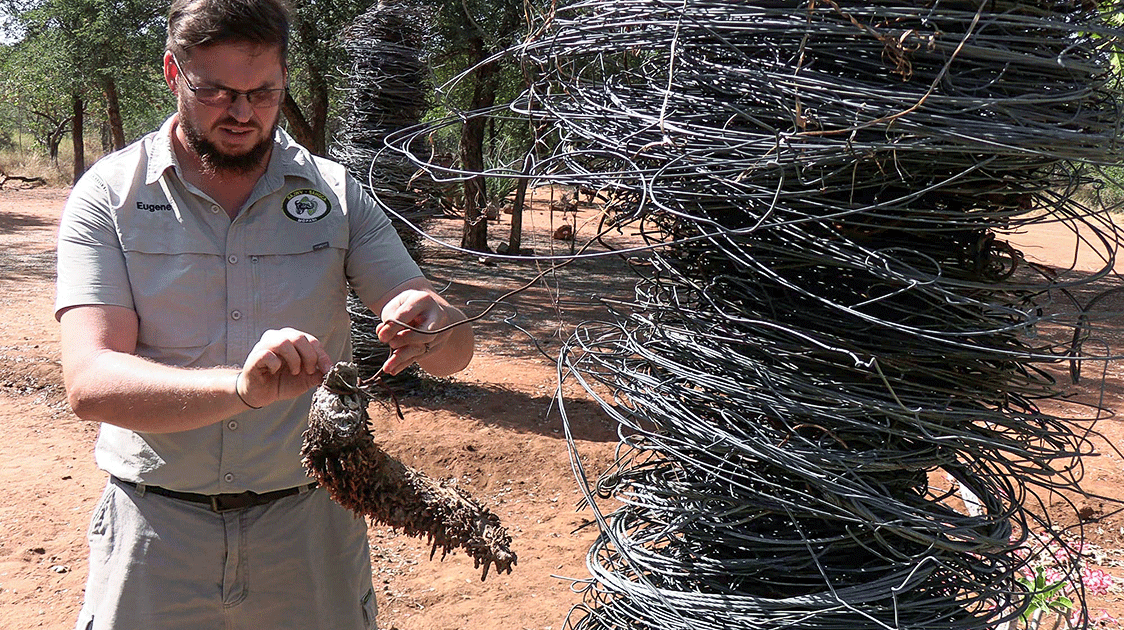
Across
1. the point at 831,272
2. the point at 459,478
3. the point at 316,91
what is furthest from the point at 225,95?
the point at 316,91

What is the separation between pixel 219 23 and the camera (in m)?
2.09

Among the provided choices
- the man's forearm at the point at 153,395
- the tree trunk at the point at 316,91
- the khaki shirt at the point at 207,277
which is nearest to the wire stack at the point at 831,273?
the khaki shirt at the point at 207,277

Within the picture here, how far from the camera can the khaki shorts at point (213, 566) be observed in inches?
85.7

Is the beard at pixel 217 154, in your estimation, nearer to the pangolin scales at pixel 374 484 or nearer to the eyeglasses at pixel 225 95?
the eyeglasses at pixel 225 95

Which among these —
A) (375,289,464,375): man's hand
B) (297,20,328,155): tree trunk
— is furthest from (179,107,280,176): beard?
(297,20,328,155): tree trunk

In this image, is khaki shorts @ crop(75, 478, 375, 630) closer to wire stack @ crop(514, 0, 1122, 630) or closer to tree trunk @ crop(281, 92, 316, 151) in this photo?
wire stack @ crop(514, 0, 1122, 630)

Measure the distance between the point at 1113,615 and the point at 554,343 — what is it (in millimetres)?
6486

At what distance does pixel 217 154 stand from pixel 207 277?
32 centimetres

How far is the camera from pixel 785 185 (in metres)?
1.91

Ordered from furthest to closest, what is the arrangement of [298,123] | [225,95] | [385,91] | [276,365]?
1. [298,123]
2. [385,91]
3. [225,95]
4. [276,365]

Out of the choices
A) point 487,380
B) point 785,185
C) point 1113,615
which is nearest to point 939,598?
point 785,185

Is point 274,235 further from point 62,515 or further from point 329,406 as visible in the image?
point 62,515

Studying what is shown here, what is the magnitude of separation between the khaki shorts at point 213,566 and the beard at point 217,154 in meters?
0.86

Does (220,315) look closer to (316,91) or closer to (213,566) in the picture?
(213,566)
